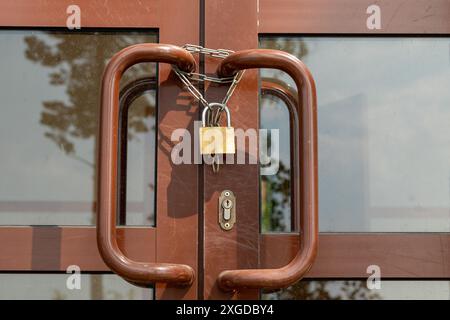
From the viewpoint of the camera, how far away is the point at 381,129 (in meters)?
1.07

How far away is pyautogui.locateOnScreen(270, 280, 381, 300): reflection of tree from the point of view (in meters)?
1.04

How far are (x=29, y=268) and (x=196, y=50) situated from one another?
45 cm

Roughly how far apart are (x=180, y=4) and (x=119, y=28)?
0.11 meters

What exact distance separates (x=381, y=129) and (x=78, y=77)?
0.53 meters

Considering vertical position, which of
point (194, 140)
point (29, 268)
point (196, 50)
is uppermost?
point (196, 50)

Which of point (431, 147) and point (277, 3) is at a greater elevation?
point (277, 3)

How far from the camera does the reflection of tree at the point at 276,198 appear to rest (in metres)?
1.05

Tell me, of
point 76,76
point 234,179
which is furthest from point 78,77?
point 234,179

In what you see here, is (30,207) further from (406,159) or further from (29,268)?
(406,159)

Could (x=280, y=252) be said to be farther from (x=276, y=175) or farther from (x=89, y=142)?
(x=89, y=142)

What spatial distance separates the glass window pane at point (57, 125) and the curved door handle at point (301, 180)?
0.19 m

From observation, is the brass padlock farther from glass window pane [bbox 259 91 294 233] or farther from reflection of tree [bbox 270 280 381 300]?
reflection of tree [bbox 270 280 381 300]

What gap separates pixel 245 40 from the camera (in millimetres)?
1052

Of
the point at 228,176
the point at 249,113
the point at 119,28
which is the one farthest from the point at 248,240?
the point at 119,28
